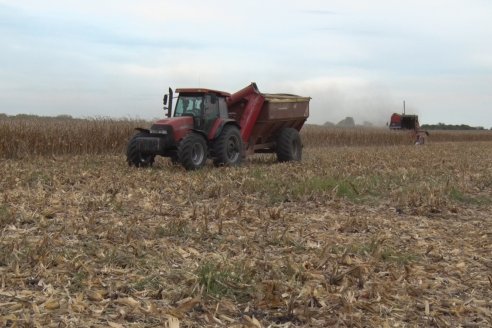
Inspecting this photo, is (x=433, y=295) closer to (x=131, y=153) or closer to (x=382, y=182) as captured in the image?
(x=382, y=182)

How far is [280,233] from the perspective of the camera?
5340mm

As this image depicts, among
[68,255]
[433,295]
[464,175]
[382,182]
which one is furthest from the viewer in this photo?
[464,175]

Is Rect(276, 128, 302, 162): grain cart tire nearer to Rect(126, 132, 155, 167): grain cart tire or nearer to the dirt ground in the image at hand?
Rect(126, 132, 155, 167): grain cart tire

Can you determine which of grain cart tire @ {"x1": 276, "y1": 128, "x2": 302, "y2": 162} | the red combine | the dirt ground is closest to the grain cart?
grain cart tire @ {"x1": 276, "y1": 128, "x2": 302, "y2": 162}

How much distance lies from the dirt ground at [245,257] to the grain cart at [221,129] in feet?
9.91

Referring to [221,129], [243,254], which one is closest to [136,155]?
[221,129]

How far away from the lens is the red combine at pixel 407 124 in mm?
34344

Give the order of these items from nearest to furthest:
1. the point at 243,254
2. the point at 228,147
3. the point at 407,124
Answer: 1. the point at 243,254
2. the point at 228,147
3. the point at 407,124

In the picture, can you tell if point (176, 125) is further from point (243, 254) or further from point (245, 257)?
point (245, 257)

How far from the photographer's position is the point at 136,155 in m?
11.7

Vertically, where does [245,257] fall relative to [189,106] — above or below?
below

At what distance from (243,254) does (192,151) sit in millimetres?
6795

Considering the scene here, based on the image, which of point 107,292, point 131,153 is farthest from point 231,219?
point 131,153

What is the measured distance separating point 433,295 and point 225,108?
922 cm
